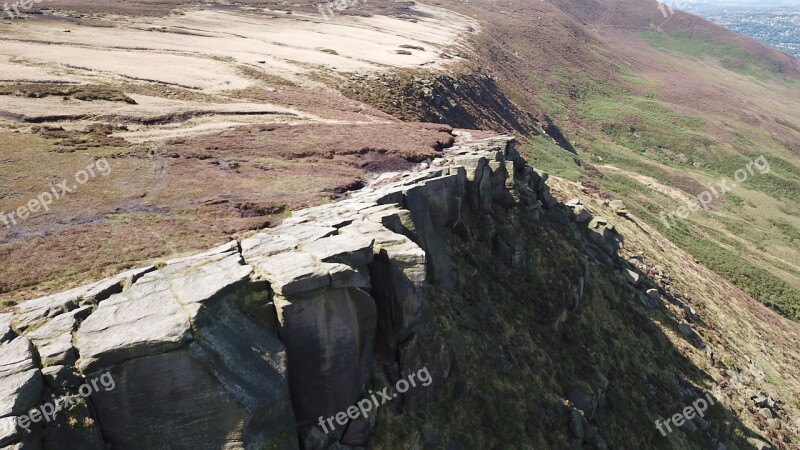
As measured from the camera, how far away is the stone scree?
1653 centimetres

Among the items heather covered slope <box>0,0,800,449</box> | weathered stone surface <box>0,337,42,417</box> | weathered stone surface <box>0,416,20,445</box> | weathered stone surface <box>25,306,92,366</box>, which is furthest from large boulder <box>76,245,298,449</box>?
heather covered slope <box>0,0,800,449</box>

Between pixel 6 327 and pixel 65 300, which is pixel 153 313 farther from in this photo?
pixel 6 327

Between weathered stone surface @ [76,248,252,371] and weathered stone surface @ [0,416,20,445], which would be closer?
weathered stone surface @ [0,416,20,445]

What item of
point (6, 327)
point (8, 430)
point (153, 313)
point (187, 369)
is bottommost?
point (6, 327)

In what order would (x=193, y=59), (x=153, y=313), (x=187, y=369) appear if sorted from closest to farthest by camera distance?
1. (x=187, y=369)
2. (x=153, y=313)
3. (x=193, y=59)

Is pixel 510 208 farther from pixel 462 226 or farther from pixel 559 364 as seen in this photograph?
pixel 559 364

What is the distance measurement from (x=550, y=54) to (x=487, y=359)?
574 feet

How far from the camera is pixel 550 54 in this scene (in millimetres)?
181000

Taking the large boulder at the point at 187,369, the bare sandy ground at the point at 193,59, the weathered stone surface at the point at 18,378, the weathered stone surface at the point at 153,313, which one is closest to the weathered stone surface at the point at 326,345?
the large boulder at the point at 187,369

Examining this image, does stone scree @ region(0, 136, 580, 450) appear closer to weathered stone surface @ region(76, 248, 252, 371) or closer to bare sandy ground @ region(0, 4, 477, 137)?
weathered stone surface @ region(76, 248, 252, 371)

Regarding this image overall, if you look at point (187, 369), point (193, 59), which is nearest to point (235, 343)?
point (187, 369)

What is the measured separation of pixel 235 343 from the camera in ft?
60.2

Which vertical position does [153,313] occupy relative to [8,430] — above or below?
above

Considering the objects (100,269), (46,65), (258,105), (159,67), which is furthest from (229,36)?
(100,269)
